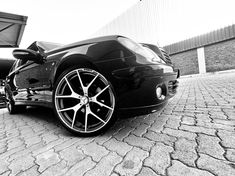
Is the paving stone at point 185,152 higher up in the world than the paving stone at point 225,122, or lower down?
lower down

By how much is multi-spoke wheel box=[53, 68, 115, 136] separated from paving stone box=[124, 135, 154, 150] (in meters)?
0.25

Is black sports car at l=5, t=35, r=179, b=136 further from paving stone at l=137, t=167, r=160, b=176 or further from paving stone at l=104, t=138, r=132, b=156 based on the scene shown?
paving stone at l=137, t=167, r=160, b=176

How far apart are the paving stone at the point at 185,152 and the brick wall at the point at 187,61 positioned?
47.2 feet

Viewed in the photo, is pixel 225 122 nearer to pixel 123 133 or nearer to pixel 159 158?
pixel 159 158

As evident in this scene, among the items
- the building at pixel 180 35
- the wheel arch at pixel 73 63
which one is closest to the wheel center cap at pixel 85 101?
the wheel arch at pixel 73 63

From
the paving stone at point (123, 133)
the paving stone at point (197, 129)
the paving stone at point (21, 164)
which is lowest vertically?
the paving stone at point (21, 164)

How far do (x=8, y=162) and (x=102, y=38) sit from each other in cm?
147

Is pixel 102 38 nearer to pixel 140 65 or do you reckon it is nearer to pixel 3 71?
pixel 140 65

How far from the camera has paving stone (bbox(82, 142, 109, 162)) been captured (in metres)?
1.13

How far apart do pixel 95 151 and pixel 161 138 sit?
63cm

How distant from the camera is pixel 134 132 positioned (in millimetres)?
1528

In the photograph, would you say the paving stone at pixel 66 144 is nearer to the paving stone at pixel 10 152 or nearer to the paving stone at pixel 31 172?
the paving stone at pixel 31 172

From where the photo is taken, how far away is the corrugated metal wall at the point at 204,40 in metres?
11.9

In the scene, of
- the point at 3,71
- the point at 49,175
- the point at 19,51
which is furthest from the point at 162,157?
the point at 3,71
